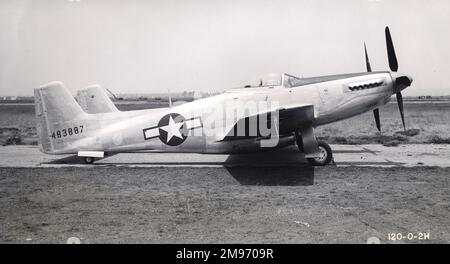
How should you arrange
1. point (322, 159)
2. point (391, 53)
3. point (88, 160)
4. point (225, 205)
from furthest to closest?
point (88, 160) < point (391, 53) < point (322, 159) < point (225, 205)

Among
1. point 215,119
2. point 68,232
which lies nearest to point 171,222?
point 68,232

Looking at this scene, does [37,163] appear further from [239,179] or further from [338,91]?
[338,91]

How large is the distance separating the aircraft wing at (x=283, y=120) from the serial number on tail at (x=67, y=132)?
3.91 metres

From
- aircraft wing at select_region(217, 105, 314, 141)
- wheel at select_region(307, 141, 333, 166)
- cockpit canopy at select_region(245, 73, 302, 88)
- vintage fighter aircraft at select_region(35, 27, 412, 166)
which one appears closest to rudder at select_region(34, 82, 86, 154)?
vintage fighter aircraft at select_region(35, 27, 412, 166)

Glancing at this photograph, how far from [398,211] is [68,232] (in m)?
4.87

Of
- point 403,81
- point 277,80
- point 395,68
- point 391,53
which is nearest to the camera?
point 403,81

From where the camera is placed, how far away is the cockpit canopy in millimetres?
9414

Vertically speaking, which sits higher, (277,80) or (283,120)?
(277,80)

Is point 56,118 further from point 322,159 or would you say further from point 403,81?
point 403,81

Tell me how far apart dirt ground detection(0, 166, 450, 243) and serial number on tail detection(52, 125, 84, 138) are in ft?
3.78

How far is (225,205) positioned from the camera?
6.10 meters

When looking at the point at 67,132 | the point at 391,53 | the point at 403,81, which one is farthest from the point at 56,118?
the point at 391,53

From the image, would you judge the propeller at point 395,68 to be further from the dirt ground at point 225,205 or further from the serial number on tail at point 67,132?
the serial number on tail at point 67,132

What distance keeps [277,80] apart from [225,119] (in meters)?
1.71
